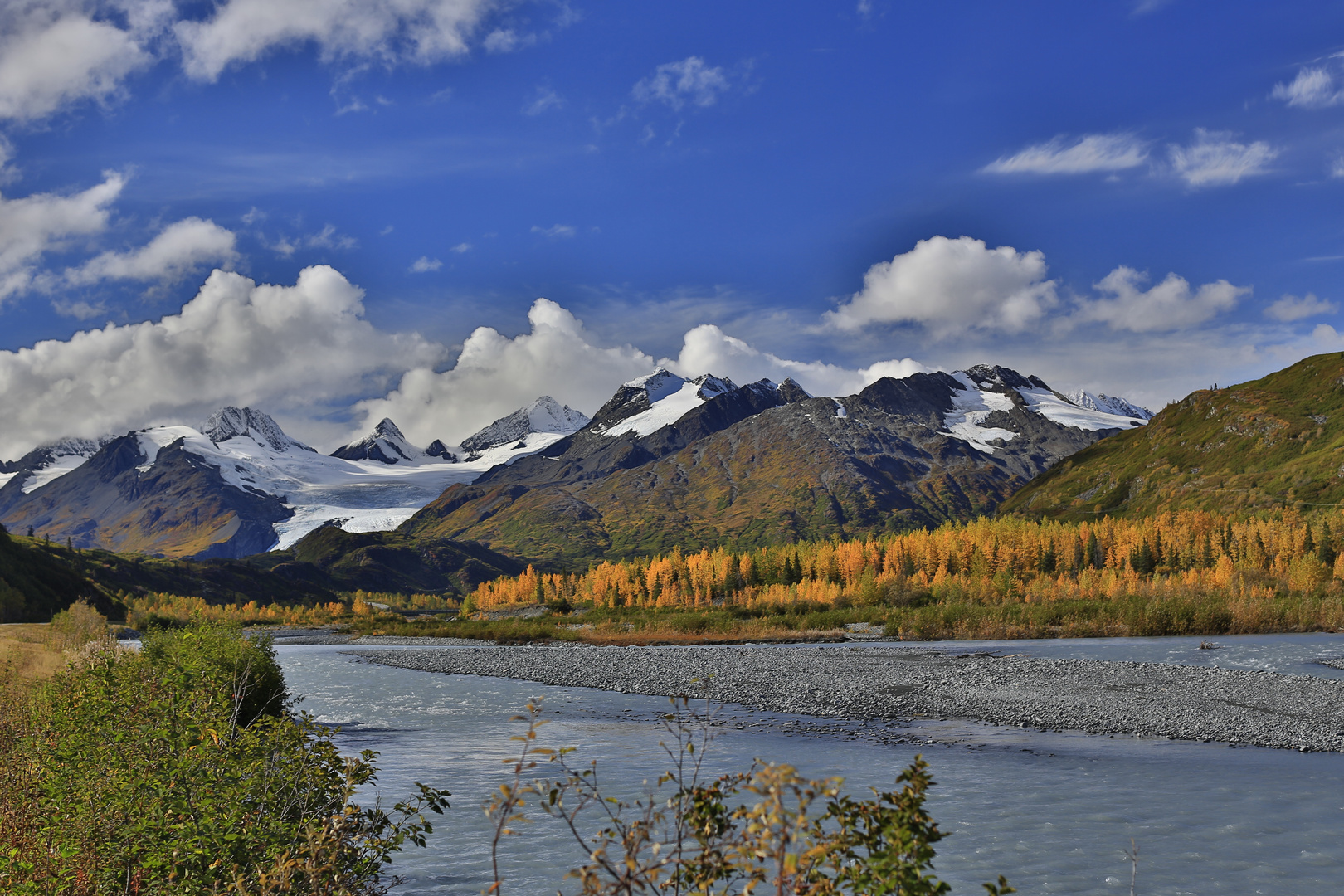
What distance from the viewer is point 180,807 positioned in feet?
34.0

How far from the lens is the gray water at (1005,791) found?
57.7ft

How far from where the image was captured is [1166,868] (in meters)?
17.6

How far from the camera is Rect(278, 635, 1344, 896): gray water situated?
57.7 feet

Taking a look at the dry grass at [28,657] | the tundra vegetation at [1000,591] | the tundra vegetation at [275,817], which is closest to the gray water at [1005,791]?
the tundra vegetation at [275,817]

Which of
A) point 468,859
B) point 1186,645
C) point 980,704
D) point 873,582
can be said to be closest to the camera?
point 468,859

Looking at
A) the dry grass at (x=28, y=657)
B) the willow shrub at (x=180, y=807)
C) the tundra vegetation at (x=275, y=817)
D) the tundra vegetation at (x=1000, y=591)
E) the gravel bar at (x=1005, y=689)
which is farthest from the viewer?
the tundra vegetation at (x=1000, y=591)

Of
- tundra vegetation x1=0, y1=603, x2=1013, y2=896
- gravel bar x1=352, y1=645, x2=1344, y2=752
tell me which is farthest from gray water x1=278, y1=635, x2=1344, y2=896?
tundra vegetation x1=0, y1=603, x2=1013, y2=896

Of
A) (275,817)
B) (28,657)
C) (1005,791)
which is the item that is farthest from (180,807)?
(28,657)

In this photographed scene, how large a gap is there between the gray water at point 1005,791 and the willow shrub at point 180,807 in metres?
6.30

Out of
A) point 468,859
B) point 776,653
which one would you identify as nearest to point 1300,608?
point 776,653

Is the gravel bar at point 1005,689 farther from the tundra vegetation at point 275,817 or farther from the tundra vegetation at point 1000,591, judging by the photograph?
the tundra vegetation at point 1000,591

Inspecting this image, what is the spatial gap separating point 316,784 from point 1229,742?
113 ft

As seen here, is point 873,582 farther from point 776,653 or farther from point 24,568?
point 24,568

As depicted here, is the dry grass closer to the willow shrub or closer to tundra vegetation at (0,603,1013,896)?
the willow shrub
